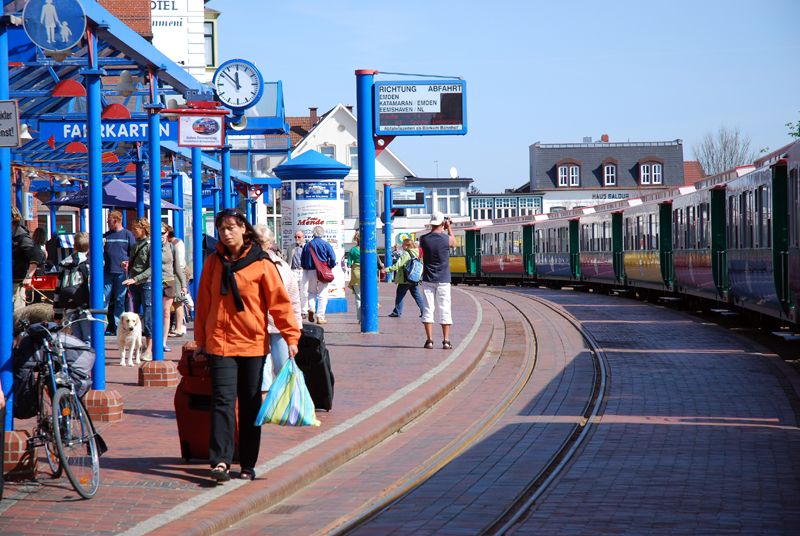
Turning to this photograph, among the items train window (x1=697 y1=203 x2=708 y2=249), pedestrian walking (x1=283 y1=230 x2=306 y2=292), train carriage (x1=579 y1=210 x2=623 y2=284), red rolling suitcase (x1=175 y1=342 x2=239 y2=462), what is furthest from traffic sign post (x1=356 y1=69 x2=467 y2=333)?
train carriage (x1=579 y1=210 x2=623 y2=284)

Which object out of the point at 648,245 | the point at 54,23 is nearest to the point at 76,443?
the point at 54,23

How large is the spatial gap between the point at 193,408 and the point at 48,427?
0.98 meters

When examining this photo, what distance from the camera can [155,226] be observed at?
10.3 meters

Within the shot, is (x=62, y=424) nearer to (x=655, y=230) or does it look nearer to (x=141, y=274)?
(x=141, y=274)

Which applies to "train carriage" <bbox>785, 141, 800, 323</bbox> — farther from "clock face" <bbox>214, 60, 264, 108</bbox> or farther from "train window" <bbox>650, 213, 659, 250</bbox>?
"train window" <bbox>650, 213, 659, 250</bbox>

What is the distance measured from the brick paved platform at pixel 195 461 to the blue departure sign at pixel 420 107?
17.1ft

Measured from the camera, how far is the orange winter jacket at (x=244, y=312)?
6.14 meters

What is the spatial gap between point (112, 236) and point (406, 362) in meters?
4.50

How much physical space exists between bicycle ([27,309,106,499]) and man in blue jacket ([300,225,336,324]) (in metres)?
10.4

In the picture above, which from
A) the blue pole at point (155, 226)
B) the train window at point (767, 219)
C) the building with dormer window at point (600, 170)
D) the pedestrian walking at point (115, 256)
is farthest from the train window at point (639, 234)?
the building with dormer window at point (600, 170)

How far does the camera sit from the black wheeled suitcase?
27.3 feet

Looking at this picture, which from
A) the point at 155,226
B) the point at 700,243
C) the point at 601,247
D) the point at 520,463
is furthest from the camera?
the point at 601,247

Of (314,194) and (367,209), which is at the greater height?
(314,194)

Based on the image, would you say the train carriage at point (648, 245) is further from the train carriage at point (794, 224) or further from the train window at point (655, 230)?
the train carriage at point (794, 224)
